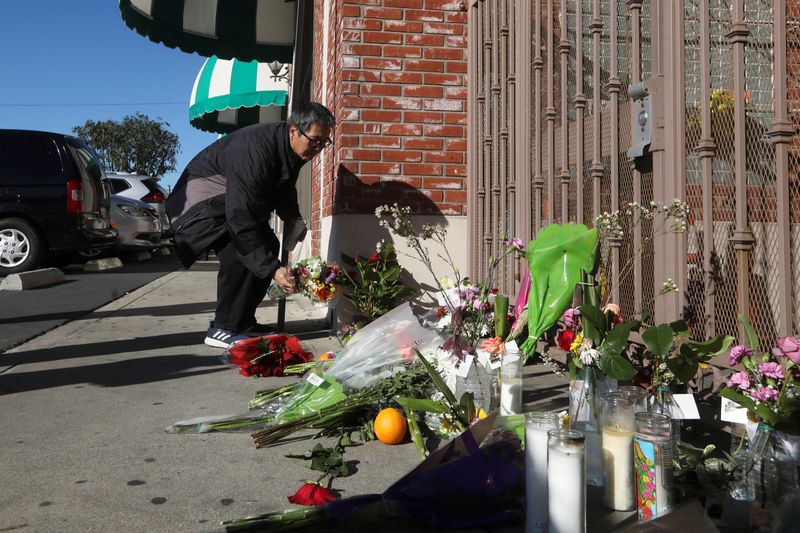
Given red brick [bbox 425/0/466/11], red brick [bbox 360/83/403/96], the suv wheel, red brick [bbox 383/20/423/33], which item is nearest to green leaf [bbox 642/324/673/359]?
red brick [bbox 360/83/403/96]

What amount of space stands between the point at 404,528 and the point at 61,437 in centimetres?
154

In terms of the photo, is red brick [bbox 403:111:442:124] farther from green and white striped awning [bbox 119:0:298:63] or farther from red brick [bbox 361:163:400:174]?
green and white striped awning [bbox 119:0:298:63]

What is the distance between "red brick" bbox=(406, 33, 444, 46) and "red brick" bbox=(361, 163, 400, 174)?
933 millimetres

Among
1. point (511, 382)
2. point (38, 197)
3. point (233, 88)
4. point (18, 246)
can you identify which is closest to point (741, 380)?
point (511, 382)

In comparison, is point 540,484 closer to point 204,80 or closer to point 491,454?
point 491,454

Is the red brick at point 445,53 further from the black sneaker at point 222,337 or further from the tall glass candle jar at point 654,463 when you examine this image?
the tall glass candle jar at point 654,463

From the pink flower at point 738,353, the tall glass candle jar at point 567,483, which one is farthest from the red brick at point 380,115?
the tall glass candle jar at point 567,483

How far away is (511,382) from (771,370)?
3.45ft

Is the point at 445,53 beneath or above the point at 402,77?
above

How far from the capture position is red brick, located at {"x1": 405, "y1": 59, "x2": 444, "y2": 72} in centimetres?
491

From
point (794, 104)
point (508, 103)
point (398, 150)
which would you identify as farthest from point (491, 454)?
point (398, 150)

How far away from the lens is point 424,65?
493 centimetres

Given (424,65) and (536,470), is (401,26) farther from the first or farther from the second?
(536,470)

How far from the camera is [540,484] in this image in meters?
1.75
